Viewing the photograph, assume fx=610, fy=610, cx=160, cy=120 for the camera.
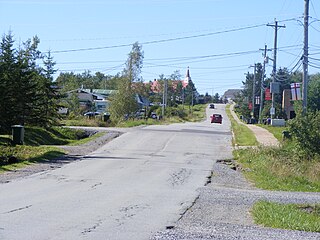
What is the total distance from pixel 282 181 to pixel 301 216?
9957 millimetres

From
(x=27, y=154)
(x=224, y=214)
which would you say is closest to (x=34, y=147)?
(x=27, y=154)

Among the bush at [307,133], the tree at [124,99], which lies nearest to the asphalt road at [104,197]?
the bush at [307,133]

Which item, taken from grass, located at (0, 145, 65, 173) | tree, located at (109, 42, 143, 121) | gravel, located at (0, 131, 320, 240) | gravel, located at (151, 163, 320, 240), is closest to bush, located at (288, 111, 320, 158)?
gravel, located at (0, 131, 320, 240)

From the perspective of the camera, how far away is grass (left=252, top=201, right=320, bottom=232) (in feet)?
37.0

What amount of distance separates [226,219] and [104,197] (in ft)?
12.1

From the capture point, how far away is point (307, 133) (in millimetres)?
32281

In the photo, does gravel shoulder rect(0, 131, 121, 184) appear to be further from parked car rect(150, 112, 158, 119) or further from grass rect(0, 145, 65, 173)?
parked car rect(150, 112, 158, 119)

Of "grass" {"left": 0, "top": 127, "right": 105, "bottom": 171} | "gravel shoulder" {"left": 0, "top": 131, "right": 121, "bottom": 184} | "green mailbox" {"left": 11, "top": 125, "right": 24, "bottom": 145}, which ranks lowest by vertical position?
"gravel shoulder" {"left": 0, "top": 131, "right": 121, "bottom": 184}

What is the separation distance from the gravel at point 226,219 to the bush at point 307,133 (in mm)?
13399

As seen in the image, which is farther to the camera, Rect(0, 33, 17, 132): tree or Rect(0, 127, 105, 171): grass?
Rect(0, 33, 17, 132): tree

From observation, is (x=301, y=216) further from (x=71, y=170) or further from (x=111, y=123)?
(x=111, y=123)

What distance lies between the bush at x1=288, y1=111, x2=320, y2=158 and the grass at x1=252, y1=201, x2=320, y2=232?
57.0ft

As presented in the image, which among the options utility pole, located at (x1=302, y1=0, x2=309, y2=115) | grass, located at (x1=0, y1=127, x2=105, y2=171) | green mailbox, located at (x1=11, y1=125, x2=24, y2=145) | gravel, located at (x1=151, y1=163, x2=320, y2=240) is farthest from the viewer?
utility pole, located at (x1=302, y1=0, x2=309, y2=115)

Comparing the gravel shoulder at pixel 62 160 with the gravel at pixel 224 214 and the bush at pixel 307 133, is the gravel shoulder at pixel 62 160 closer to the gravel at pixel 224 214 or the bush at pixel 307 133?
the gravel at pixel 224 214
